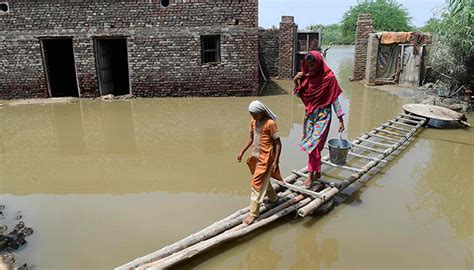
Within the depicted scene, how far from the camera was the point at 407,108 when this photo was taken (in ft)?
Result: 27.8

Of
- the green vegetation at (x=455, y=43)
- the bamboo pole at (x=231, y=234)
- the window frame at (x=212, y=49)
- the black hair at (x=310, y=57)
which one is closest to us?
the bamboo pole at (x=231, y=234)

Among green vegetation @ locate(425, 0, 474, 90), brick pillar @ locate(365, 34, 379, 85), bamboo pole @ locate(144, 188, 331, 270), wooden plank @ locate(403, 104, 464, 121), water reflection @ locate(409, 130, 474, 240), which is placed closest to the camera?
bamboo pole @ locate(144, 188, 331, 270)

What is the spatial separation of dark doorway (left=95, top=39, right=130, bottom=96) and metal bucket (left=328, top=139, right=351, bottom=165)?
8.83 metres

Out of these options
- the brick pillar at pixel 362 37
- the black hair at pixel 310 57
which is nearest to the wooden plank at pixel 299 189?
the black hair at pixel 310 57

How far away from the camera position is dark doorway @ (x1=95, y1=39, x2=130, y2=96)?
38.6 ft

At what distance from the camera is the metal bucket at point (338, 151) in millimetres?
5113

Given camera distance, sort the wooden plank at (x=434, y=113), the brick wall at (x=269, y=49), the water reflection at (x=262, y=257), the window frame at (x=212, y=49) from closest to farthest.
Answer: the water reflection at (x=262, y=257) < the wooden plank at (x=434, y=113) < the window frame at (x=212, y=49) < the brick wall at (x=269, y=49)

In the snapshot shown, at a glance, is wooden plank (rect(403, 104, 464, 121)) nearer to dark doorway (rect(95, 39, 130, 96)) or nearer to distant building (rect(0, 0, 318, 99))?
distant building (rect(0, 0, 318, 99))

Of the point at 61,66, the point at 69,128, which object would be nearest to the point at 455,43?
the point at 69,128

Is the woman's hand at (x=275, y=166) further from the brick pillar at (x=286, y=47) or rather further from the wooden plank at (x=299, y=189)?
the brick pillar at (x=286, y=47)

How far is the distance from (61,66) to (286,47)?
8.78 meters

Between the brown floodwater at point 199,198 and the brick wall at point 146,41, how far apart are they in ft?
10.2

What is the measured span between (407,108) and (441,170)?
284cm

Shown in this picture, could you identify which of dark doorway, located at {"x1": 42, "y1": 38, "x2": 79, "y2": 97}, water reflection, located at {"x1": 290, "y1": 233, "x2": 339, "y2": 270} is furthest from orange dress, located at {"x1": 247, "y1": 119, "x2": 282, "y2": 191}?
dark doorway, located at {"x1": 42, "y1": 38, "x2": 79, "y2": 97}
